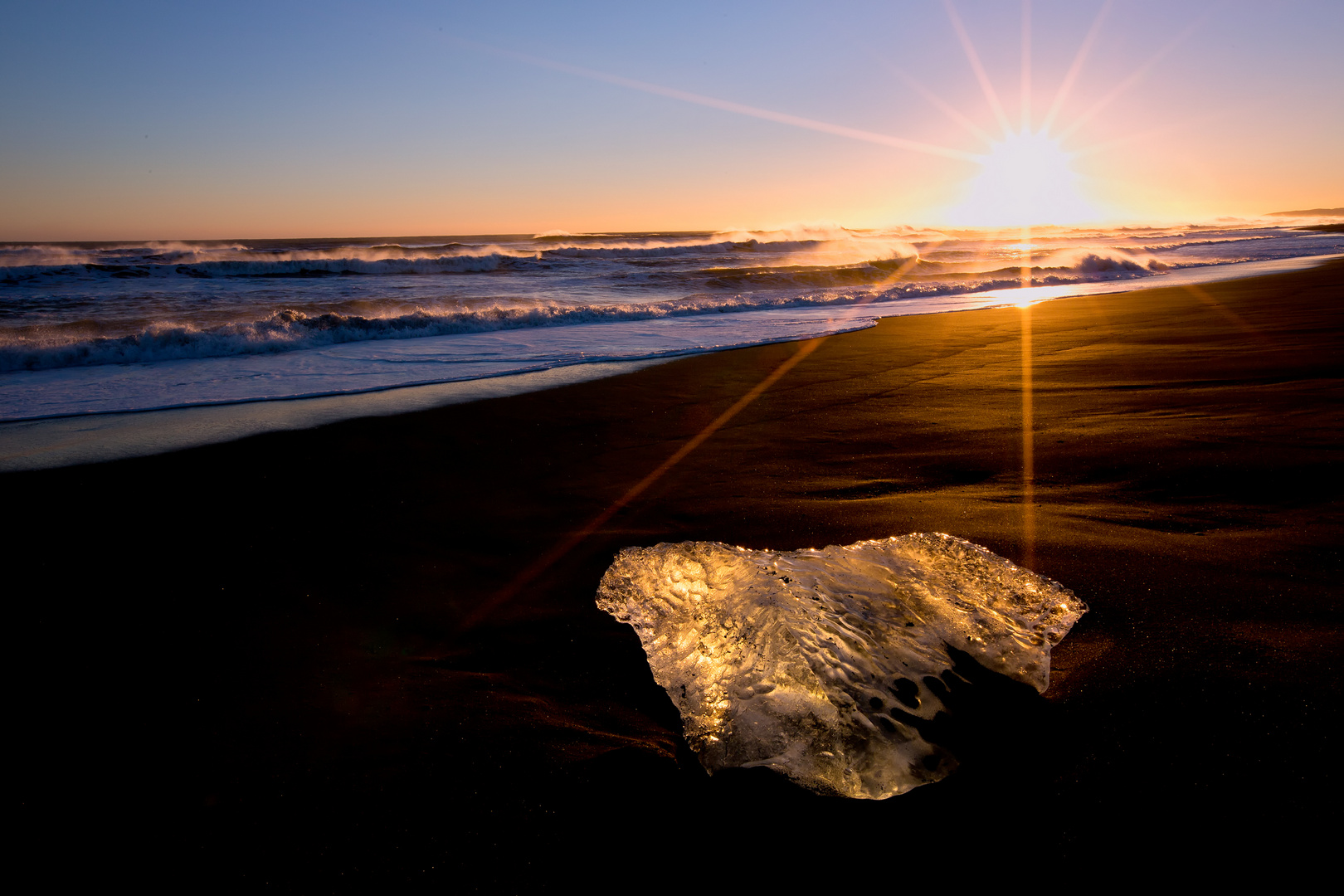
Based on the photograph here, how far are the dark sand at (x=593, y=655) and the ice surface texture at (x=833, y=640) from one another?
2.4 inches

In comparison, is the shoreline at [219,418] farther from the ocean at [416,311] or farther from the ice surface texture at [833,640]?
the ice surface texture at [833,640]

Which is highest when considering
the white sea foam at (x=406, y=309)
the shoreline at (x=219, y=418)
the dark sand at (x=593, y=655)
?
the white sea foam at (x=406, y=309)

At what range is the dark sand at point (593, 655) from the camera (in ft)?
3.73

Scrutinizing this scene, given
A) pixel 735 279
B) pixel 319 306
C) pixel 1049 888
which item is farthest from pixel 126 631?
pixel 735 279

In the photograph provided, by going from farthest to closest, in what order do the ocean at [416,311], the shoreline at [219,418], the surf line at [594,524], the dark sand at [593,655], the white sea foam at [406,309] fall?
the white sea foam at [406,309], the ocean at [416,311], the shoreline at [219,418], the surf line at [594,524], the dark sand at [593,655]

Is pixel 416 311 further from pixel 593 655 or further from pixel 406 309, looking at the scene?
pixel 593 655

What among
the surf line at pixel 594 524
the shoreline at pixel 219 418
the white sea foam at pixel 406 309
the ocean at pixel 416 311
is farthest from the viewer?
the white sea foam at pixel 406 309

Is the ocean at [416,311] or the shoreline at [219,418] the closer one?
the shoreline at [219,418]

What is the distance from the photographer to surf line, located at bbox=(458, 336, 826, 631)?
2048 millimetres

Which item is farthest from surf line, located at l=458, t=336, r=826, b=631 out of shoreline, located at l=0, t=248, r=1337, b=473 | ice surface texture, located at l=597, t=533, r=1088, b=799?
shoreline, located at l=0, t=248, r=1337, b=473

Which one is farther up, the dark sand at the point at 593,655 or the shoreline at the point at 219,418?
the shoreline at the point at 219,418

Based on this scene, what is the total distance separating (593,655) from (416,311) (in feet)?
29.1

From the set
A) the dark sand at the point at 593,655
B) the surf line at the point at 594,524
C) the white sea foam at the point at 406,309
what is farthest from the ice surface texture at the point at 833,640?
the white sea foam at the point at 406,309

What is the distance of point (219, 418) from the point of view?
4469 millimetres
